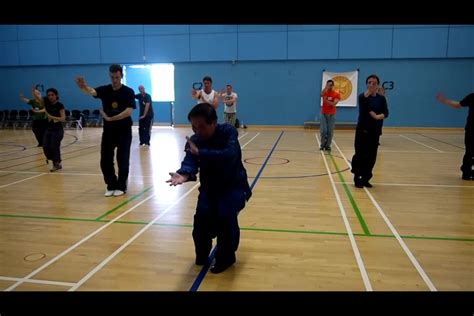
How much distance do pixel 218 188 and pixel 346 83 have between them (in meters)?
16.4

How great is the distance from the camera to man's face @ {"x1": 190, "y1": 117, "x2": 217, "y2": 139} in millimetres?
3027

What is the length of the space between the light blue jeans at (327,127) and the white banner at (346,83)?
26.7 feet

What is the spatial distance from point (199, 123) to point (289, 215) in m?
2.43

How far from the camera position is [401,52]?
57.5 ft

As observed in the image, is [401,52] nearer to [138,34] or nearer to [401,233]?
[138,34]

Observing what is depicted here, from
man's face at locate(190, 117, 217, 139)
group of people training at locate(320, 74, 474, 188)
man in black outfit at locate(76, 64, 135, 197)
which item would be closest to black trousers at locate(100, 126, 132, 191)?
man in black outfit at locate(76, 64, 135, 197)

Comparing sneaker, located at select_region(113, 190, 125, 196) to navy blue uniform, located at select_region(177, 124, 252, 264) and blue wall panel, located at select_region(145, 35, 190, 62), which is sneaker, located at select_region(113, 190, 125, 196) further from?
blue wall panel, located at select_region(145, 35, 190, 62)

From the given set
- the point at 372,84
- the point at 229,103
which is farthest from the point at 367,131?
the point at 229,103

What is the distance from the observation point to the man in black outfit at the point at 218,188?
3203 mm

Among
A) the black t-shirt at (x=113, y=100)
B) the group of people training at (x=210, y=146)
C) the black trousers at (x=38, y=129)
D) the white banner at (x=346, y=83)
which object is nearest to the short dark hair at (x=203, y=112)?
the group of people training at (x=210, y=146)

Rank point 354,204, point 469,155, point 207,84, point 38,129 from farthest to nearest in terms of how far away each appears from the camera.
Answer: point 38,129
point 207,84
point 469,155
point 354,204

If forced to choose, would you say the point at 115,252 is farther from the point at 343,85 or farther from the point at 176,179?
the point at 343,85

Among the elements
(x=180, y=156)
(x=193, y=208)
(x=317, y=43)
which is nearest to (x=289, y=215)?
(x=193, y=208)

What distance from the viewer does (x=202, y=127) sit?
120 inches
